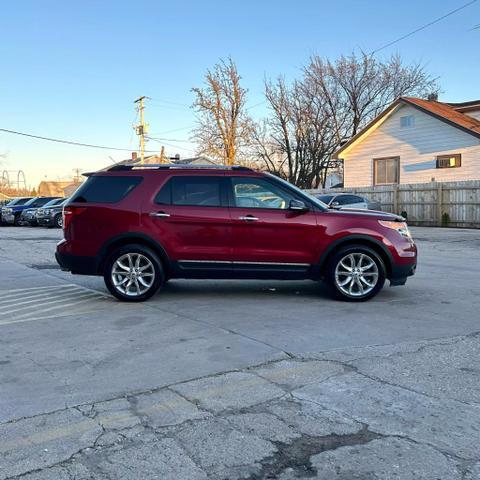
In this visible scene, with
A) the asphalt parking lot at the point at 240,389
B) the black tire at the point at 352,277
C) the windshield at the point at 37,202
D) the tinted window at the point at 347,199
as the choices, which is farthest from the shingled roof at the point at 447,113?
the asphalt parking lot at the point at 240,389

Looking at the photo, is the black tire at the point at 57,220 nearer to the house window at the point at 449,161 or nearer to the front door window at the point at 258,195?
the house window at the point at 449,161

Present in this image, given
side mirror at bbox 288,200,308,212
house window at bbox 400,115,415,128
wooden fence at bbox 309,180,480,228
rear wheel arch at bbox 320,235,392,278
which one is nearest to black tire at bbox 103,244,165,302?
side mirror at bbox 288,200,308,212

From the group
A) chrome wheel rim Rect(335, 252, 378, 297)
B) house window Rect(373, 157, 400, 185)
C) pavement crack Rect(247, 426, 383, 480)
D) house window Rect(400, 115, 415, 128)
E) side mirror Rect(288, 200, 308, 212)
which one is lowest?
pavement crack Rect(247, 426, 383, 480)

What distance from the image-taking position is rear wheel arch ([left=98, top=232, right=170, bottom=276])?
7.43 metres

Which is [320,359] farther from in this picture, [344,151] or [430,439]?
[344,151]

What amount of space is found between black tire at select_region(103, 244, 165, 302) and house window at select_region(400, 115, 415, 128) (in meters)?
23.2

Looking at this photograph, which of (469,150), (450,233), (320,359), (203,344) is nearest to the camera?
(320,359)

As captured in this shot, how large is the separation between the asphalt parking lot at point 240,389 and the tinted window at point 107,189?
57.5 inches

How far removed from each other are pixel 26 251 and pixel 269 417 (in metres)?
13.2

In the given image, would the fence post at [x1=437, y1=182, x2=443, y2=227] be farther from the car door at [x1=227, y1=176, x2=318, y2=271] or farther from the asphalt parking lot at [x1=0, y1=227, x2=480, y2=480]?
the car door at [x1=227, y1=176, x2=318, y2=271]

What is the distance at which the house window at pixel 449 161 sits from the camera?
2561cm

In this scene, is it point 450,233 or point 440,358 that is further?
point 450,233

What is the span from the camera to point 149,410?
384 cm

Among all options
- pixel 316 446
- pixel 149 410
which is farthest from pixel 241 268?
pixel 316 446
